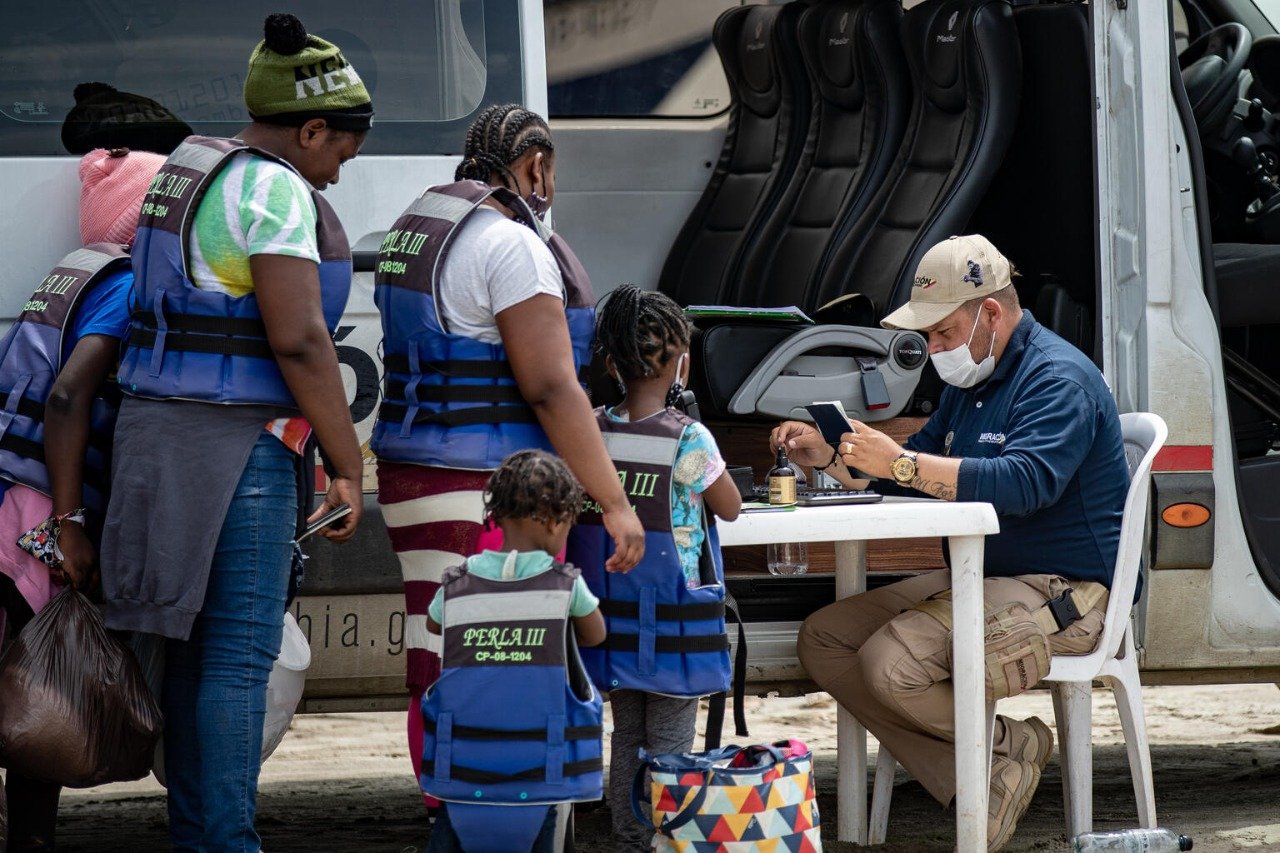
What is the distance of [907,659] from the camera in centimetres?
348

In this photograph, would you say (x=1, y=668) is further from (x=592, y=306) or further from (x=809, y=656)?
(x=809, y=656)

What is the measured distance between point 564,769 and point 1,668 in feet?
3.22

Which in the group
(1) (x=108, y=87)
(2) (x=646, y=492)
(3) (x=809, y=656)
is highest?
(1) (x=108, y=87)

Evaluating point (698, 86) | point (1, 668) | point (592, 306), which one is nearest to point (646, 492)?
point (592, 306)

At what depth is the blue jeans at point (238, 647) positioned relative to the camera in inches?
113

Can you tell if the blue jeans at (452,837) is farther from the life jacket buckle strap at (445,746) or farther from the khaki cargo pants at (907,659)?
the khaki cargo pants at (907,659)

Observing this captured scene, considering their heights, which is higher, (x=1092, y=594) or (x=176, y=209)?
(x=176, y=209)

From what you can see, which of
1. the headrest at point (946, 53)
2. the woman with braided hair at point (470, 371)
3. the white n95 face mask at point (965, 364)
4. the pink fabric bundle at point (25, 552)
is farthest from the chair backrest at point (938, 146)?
the pink fabric bundle at point (25, 552)

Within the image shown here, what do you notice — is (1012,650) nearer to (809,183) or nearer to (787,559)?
(787,559)

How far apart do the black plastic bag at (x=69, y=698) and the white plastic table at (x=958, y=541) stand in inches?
41.6

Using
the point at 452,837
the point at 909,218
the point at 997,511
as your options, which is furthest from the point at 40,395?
the point at 909,218

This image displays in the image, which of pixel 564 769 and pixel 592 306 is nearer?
pixel 564 769

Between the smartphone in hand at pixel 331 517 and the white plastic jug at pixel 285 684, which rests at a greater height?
the smartphone in hand at pixel 331 517

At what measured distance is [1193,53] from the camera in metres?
5.04
